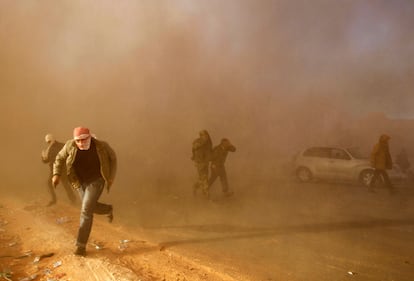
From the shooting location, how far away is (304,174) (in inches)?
483

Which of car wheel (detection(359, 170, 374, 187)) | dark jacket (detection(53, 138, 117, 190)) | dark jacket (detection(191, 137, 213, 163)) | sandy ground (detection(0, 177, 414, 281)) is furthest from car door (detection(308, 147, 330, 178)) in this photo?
dark jacket (detection(53, 138, 117, 190))

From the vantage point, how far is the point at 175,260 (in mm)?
4695

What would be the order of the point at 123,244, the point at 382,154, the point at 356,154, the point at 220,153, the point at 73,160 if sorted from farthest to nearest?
the point at 356,154 < the point at 382,154 < the point at 220,153 < the point at 123,244 < the point at 73,160

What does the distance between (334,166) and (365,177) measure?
99 cm

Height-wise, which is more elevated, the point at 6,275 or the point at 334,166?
the point at 334,166

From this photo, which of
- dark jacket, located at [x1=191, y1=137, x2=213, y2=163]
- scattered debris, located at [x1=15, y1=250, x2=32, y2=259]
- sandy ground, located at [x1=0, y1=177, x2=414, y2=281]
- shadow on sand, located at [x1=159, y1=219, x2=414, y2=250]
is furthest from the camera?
dark jacket, located at [x1=191, y1=137, x2=213, y2=163]

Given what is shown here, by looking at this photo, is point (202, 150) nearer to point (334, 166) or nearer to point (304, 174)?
point (304, 174)

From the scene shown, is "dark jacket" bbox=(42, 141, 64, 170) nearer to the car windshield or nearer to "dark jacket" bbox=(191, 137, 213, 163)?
"dark jacket" bbox=(191, 137, 213, 163)

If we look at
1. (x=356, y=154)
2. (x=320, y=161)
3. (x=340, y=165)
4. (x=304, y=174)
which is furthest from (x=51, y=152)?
(x=356, y=154)

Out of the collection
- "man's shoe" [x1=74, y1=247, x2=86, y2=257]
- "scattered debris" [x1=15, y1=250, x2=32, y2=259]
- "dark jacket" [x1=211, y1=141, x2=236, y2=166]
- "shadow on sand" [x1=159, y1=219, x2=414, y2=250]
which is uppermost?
"dark jacket" [x1=211, y1=141, x2=236, y2=166]

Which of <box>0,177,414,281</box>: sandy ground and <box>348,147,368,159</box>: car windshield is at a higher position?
<box>348,147,368,159</box>: car windshield

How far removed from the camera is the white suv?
11180 mm

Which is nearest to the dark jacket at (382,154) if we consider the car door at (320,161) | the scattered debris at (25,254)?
the car door at (320,161)

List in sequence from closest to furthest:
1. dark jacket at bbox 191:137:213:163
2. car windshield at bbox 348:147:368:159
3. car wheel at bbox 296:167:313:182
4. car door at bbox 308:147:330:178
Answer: dark jacket at bbox 191:137:213:163 → car windshield at bbox 348:147:368:159 → car door at bbox 308:147:330:178 → car wheel at bbox 296:167:313:182
